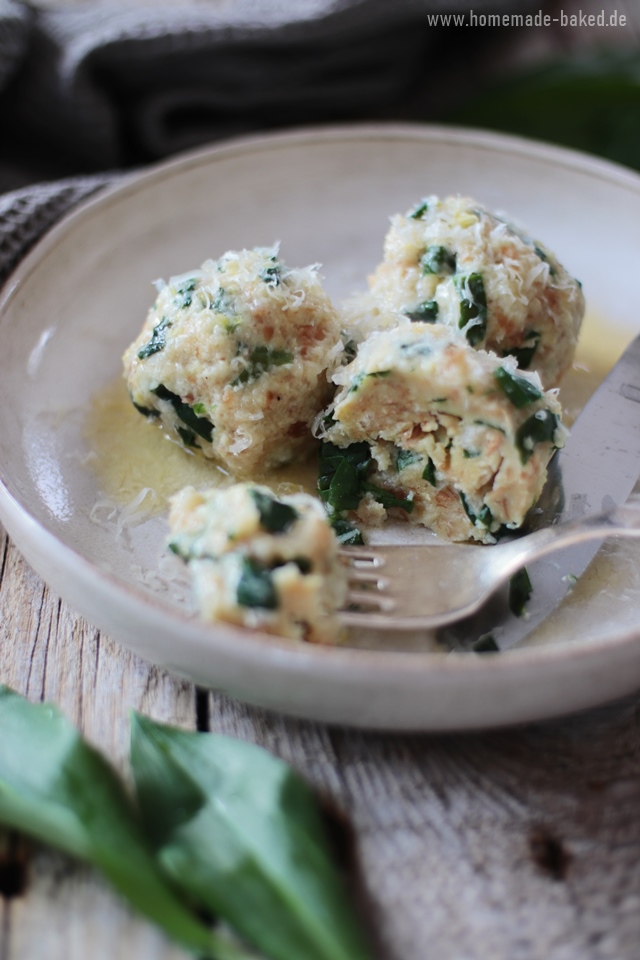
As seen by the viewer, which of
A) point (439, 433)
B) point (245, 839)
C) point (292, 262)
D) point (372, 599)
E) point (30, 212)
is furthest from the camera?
point (292, 262)

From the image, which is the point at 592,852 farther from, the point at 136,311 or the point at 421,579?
the point at 136,311

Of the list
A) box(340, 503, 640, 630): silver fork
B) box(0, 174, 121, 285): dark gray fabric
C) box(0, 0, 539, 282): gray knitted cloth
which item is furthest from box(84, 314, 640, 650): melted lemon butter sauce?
box(0, 0, 539, 282): gray knitted cloth

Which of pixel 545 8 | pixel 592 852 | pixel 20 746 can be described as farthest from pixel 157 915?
pixel 545 8

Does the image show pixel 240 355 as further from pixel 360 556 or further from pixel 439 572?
pixel 439 572

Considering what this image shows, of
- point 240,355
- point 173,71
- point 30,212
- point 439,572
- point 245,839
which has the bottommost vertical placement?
point 245,839

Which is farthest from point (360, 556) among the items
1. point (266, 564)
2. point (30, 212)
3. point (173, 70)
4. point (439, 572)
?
point (173, 70)

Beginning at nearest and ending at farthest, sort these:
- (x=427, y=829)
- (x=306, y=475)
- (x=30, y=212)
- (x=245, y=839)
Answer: (x=245, y=839)
(x=427, y=829)
(x=306, y=475)
(x=30, y=212)
